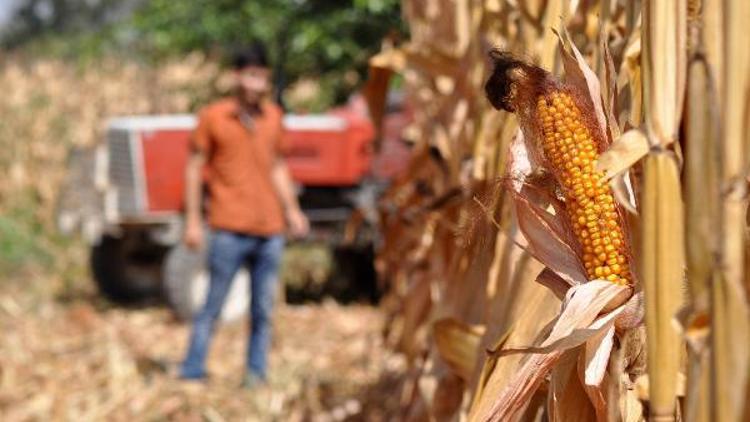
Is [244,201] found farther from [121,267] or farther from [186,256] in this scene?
[121,267]

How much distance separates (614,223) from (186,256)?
24.4ft

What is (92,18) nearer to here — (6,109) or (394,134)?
(6,109)

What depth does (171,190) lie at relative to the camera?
972 cm

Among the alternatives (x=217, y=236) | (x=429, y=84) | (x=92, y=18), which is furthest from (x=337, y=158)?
(x=92, y=18)

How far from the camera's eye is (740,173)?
4.63 feet

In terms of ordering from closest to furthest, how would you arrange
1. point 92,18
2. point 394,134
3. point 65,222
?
1. point 394,134
2. point 65,222
3. point 92,18

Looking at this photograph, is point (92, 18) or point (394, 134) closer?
point (394, 134)

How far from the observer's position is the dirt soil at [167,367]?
5.86 m

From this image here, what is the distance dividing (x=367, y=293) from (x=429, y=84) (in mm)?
6010

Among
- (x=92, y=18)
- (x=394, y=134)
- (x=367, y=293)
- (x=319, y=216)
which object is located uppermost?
(x=92, y=18)

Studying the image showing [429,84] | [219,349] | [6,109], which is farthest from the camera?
[6,109]

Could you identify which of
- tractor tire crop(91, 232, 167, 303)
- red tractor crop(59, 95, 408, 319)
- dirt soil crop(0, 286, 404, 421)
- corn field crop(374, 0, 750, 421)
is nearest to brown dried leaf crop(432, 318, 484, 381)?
corn field crop(374, 0, 750, 421)

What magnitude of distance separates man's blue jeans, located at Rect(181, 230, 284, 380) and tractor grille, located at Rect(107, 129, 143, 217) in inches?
136

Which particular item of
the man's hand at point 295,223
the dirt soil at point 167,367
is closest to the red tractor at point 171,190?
the dirt soil at point 167,367
